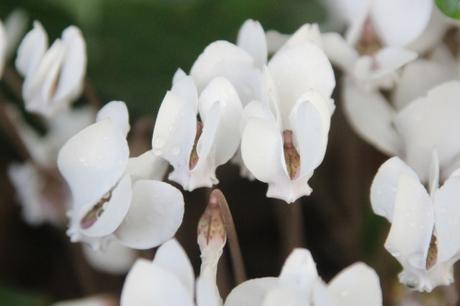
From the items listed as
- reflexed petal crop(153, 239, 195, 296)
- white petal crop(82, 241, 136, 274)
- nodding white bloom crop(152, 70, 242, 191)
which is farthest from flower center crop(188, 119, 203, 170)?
white petal crop(82, 241, 136, 274)

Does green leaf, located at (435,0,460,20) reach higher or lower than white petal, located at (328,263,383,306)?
higher

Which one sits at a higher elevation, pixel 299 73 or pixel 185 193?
pixel 299 73

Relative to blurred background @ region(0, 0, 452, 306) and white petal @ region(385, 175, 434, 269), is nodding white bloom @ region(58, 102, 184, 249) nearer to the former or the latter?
white petal @ region(385, 175, 434, 269)

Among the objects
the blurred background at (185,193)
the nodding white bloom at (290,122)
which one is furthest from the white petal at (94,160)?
the blurred background at (185,193)

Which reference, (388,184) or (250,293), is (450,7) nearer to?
(388,184)

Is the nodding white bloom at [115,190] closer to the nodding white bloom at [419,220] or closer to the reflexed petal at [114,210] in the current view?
the reflexed petal at [114,210]


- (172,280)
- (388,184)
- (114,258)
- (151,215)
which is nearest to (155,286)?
(172,280)
